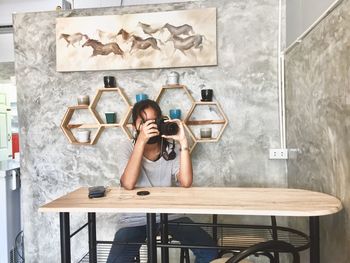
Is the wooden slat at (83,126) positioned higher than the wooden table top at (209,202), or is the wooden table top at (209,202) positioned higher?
the wooden slat at (83,126)

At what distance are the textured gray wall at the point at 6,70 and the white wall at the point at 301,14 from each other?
2934mm

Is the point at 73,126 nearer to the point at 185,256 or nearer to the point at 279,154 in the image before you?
the point at 185,256

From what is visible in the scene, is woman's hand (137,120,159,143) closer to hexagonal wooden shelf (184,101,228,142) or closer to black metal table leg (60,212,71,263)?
black metal table leg (60,212,71,263)

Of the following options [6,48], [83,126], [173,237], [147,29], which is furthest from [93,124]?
[6,48]

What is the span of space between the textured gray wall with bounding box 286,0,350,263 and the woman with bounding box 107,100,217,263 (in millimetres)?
602

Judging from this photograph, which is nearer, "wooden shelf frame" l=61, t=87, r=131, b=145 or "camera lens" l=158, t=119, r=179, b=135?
"camera lens" l=158, t=119, r=179, b=135

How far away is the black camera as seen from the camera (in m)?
1.60

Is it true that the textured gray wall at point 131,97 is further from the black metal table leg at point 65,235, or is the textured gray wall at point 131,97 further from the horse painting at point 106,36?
the black metal table leg at point 65,235

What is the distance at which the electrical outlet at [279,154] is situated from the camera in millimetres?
2174

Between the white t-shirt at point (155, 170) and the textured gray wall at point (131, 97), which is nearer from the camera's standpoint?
the white t-shirt at point (155, 170)

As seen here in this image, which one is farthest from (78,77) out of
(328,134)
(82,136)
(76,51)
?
(328,134)

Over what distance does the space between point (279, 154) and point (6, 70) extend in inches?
129

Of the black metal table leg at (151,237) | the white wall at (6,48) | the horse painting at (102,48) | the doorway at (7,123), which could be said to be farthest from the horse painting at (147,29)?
the doorway at (7,123)

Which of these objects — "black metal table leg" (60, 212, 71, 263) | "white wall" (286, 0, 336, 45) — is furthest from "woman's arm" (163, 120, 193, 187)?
"white wall" (286, 0, 336, 45)
